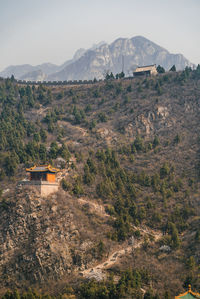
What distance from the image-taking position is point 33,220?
171 ft

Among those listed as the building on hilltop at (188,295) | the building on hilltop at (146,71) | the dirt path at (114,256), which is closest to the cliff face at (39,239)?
the dirt path at (114,256)

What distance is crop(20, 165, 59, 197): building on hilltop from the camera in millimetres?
56053

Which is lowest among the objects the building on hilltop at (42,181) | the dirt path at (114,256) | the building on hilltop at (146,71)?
the dirt path at (114,256)

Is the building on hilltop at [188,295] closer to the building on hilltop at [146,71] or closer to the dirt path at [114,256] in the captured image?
the dirt path at [114,256]

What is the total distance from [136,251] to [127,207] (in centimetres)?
883

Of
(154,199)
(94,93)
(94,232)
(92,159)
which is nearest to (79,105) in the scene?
(94,93)

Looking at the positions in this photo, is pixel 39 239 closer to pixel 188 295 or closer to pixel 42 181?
pixel 42 181

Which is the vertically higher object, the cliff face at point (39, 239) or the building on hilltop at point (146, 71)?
the building on hilltop at point (146, 71)

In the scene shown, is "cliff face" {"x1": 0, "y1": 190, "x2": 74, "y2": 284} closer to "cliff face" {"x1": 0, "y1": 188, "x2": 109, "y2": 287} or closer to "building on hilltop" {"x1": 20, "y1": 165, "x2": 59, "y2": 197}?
"cliff face" {"x1": 0, "y1": 188, "x2": 109, "y2": 287}

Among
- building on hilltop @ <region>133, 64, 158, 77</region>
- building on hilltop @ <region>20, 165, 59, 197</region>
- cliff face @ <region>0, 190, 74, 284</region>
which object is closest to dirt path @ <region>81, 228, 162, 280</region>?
cliff face @ <region>0, 190, 74, 284</region>

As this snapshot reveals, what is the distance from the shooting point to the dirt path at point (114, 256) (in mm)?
47522

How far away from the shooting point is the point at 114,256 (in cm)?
5103

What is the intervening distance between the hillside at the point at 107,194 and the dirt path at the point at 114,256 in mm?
139

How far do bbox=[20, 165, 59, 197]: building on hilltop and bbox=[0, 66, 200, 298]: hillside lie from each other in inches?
62.0
